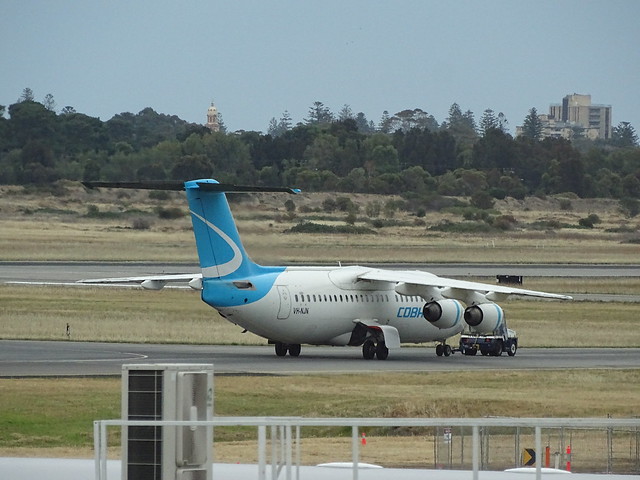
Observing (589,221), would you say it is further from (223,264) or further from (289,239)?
(223,264)

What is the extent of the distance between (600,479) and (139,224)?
8628 cm

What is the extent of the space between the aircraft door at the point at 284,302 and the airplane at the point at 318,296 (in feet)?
0.11

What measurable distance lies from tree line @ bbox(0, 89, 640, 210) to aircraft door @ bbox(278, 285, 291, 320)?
62.7 meters

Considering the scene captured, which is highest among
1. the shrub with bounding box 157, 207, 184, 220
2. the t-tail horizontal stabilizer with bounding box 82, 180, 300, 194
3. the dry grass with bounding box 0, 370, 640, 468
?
the t-tail horizontal stabilizer with bounding box 82, 180, 300, 194

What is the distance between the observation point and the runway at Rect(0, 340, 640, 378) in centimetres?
4416

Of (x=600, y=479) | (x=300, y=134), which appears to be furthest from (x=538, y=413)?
(x=300, y=134)

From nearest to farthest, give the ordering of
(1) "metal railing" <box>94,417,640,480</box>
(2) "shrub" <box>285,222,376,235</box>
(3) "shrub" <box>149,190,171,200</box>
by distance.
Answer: (1) "metal railing" <box>94,417,640,480</box>, (3) "shrub" <box>149,190,171,200</box>, (2) "shrub" <box>285,222,376,235</box>

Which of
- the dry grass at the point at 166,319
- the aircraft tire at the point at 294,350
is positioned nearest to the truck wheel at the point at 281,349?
the aircraft tire at the point at 294,350

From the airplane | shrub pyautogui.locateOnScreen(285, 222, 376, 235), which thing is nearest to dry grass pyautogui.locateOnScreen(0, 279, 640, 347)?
the airplane

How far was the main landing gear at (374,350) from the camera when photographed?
50188mm

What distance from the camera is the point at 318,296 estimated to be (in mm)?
48875

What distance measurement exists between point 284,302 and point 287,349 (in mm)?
4188

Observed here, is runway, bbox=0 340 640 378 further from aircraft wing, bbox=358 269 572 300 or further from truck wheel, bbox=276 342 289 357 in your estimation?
aircraft wing, bbox=358 269 572 300

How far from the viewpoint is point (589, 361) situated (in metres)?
49.4
